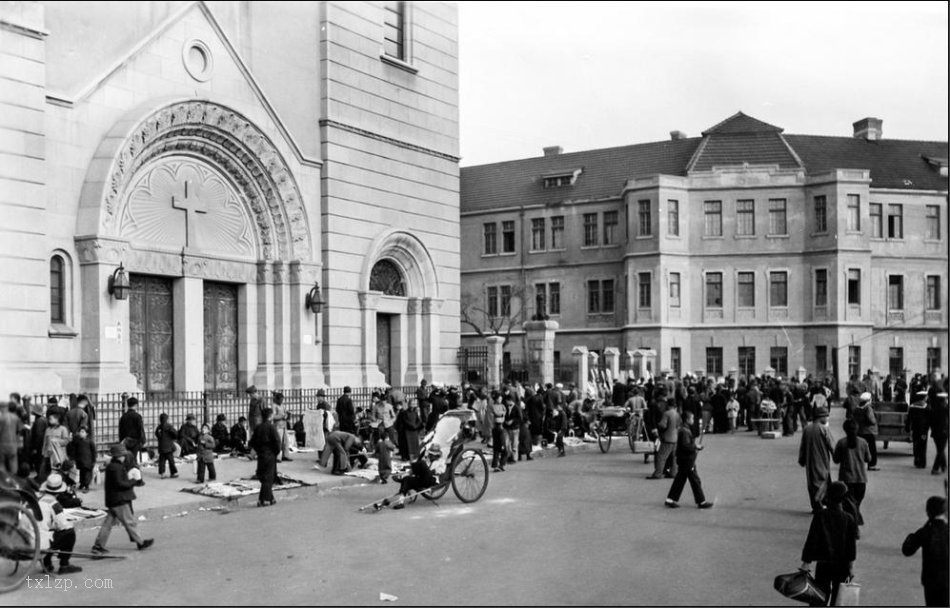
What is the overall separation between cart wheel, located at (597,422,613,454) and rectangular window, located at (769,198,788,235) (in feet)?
87.7

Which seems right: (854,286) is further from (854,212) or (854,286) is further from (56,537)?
(56,537)

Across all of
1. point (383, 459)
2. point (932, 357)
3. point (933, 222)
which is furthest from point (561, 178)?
point (383, 459)

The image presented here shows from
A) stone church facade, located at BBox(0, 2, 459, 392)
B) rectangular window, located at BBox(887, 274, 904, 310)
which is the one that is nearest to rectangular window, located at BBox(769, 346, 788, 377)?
rectangular window, located at BBox(887, 274, 904, 310)

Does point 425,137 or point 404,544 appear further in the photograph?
point 425,137

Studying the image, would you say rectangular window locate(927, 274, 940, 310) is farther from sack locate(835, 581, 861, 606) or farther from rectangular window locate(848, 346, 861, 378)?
sack locate(835, 581, 861, 606)

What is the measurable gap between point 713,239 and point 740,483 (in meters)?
32.8

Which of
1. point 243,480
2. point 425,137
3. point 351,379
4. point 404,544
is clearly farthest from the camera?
point 425,137

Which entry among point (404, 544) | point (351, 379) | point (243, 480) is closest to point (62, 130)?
point (243, 480)

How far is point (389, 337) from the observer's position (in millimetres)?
27047

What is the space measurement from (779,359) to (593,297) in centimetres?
1059


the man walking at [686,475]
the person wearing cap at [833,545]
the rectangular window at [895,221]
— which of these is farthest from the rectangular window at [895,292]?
the person wearing cap at [833,545]

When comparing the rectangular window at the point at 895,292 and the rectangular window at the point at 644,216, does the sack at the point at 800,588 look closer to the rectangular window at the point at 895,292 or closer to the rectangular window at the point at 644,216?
the rectangular window at the point at 644,216

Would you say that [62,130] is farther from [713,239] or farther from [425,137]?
[713,239]

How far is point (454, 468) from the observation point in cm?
1370
